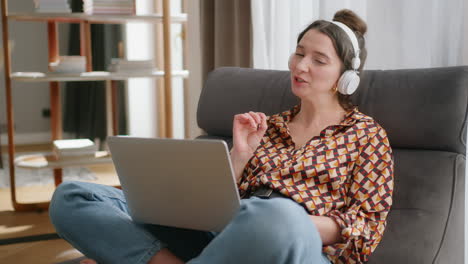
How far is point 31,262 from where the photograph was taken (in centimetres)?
231

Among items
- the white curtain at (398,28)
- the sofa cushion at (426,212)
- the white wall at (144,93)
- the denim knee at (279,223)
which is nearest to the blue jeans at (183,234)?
the denim knee at (279,223)

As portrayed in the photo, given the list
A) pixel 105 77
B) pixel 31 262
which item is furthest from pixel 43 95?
pixel 31 262

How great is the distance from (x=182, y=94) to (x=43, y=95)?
140 centimetres

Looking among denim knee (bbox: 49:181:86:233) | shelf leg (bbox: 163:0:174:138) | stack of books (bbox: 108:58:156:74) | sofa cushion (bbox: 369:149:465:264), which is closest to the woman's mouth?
sofa cushion (bbox: 369:149:465:264)

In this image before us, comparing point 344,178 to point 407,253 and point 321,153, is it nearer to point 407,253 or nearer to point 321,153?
point 321,153

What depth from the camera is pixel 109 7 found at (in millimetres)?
2969

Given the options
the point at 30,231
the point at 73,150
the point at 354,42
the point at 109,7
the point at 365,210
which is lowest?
the point at 30,231

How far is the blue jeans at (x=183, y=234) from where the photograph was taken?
1.09 metres

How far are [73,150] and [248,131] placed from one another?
5.45 feet

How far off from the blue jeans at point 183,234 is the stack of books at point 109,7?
1671 mm

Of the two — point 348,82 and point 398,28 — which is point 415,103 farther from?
point 398,28

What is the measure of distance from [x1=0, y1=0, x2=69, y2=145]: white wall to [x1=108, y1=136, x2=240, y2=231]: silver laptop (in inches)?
144

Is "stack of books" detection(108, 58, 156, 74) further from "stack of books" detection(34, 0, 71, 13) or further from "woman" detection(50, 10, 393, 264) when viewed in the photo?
"woman" detection(50, 10, 393, 264)

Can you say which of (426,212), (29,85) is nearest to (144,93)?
(29,85)
